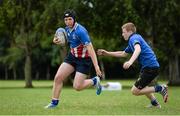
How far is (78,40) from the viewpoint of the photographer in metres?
14.1

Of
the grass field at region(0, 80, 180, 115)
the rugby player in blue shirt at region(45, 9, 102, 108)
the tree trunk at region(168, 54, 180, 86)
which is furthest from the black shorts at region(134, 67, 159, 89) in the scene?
the tree trunk at region(168, 54, 180, 86)

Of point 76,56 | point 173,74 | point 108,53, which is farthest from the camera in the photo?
point 173,74

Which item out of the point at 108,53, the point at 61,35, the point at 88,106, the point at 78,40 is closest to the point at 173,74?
the point at 88,106

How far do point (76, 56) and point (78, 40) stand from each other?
415 mm

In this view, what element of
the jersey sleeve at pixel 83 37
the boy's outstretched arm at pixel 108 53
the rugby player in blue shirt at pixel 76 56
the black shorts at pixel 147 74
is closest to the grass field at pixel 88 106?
the rugby player in blue shirt at pixel 76 56

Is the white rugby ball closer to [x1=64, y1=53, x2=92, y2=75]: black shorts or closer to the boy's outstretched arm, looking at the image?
[x1=64, y1=53, x2=92, y2=75]: black shorts

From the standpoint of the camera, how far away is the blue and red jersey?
45.8ft

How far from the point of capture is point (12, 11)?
42781mm

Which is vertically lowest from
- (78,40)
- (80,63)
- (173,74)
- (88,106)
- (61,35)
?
(173,74)

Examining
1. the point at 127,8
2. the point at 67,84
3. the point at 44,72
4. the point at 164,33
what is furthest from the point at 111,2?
the point at 44,72

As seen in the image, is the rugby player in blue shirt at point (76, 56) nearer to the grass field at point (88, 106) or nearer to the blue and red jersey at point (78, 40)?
the blue and red jersey at point (78, 40)

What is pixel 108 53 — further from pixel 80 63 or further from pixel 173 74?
pixel 173 74

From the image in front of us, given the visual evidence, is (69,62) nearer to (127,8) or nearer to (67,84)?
(127,8)

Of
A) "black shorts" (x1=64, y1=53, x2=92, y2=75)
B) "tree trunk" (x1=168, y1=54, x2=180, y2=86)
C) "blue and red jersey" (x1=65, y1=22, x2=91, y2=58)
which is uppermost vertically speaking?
"blue and red jersey" (x1=65, y1=22, x2=91, y2=58)
